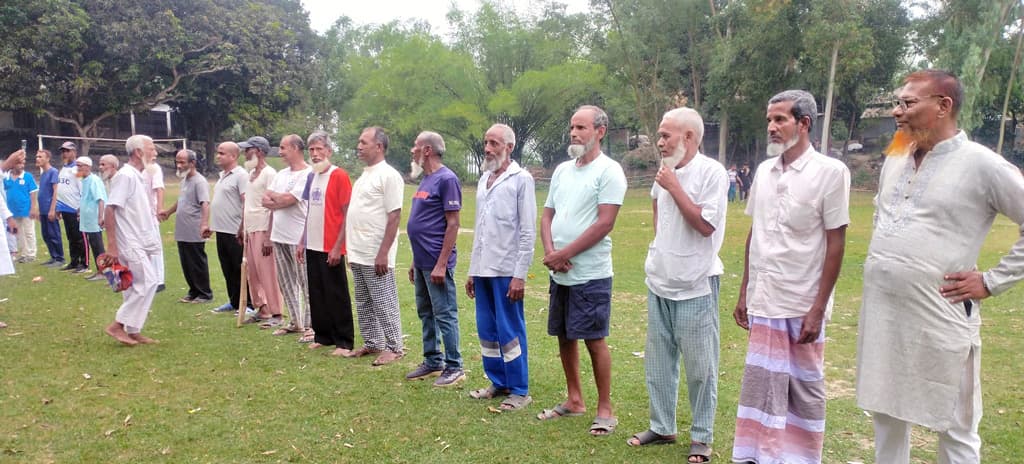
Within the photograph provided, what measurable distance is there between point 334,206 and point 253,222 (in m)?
1.77

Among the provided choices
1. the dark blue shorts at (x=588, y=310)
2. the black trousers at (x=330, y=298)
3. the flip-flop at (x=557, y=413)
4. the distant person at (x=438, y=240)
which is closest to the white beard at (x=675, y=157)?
the dark blue shorts at (x=588, y=310)

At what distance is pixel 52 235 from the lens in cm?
1216

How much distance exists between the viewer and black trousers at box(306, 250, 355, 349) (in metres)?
6.70

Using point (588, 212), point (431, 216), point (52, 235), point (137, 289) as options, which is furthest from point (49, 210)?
point (588, 212)

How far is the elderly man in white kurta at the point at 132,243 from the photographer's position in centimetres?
680

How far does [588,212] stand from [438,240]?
61.7 inches

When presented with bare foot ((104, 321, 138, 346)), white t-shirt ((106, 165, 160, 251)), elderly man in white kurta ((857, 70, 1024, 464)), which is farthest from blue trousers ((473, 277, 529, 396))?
bare foot ((104, 321, 138, 346))

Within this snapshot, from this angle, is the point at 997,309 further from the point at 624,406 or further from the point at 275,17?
the point at 275,17

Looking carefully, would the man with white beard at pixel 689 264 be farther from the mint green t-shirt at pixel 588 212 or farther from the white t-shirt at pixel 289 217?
the white t-shirt at pixel 289 217

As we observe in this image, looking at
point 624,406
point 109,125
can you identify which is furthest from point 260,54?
point 624,406

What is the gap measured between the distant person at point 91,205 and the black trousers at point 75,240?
0.77 metres

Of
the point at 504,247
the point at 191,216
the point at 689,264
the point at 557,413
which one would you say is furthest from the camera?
the point at 191,216

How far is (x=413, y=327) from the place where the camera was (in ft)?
25.8

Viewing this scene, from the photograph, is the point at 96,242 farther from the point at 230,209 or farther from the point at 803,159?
the point at 803,159
